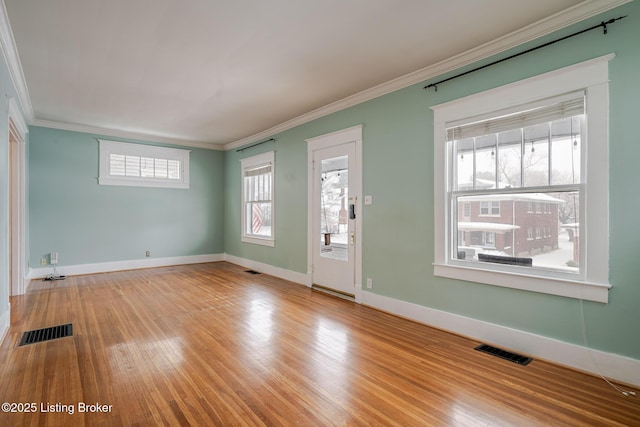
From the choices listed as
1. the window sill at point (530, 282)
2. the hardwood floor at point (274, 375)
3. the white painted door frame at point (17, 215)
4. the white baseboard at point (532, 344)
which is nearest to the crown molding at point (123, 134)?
the white painted door frame at point (17, 215)

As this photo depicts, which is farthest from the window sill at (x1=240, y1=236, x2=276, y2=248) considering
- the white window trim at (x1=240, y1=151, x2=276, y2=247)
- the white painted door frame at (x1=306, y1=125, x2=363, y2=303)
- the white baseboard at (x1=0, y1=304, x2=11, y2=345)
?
the white baseboard at (x1=0, y1=304, x2=11, y2=345)

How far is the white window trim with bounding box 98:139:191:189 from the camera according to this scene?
6.20 m

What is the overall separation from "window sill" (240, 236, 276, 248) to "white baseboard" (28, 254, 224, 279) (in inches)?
48.4

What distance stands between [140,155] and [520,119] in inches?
265

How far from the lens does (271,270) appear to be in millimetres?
6090

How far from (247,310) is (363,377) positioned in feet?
6.54

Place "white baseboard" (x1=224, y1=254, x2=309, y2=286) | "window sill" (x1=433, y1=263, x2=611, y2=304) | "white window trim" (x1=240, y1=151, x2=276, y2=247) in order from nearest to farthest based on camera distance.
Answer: "window sill" (x1=433, y1=263, x2=611, y2=304) < "white baseboard" (x1=224, y1=254, x2=309, y2=286) < "white window trim" (x1=240, y1=151, x2=276, y2=247)

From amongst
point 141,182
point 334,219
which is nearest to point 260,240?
point 334,219

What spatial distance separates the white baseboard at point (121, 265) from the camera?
5.64 m

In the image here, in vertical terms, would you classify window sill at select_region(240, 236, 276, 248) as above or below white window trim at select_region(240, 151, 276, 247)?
below

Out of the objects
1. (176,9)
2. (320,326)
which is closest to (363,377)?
(320,326)

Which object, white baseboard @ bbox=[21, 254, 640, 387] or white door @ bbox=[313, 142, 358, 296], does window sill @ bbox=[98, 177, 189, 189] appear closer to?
white baseboard @ bbox=[21, 254, 640, 387]

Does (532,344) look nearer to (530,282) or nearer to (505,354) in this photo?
(505,354)

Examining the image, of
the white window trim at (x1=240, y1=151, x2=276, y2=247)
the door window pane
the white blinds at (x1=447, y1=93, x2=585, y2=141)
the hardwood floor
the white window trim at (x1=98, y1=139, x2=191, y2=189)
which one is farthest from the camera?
the white window trim at (x1=98, y1=139, x2=191, y2=189)
